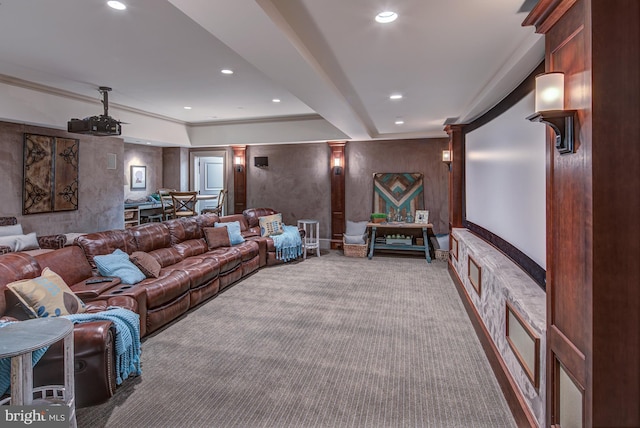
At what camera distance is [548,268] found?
1.72m

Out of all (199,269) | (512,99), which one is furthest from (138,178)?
(512,99)

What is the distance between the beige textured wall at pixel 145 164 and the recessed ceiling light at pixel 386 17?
7.25 m

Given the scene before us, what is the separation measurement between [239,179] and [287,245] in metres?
2.70

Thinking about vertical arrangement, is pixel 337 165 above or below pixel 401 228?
above

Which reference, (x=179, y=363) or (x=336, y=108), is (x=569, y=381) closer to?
(x=179, y=363)

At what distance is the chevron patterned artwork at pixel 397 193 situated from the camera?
24.1ft

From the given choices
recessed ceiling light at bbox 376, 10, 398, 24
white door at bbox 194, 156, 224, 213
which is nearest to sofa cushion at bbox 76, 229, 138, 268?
recessed ceiling light at bbox 376, 10, 398, 24

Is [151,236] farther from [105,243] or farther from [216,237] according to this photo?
[216,237]

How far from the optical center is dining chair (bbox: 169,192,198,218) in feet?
21.3

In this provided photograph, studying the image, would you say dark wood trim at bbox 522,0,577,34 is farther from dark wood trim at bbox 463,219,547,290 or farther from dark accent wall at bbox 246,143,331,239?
dark accent wall at bbox 246,143,331,239

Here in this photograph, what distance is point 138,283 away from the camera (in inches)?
143
